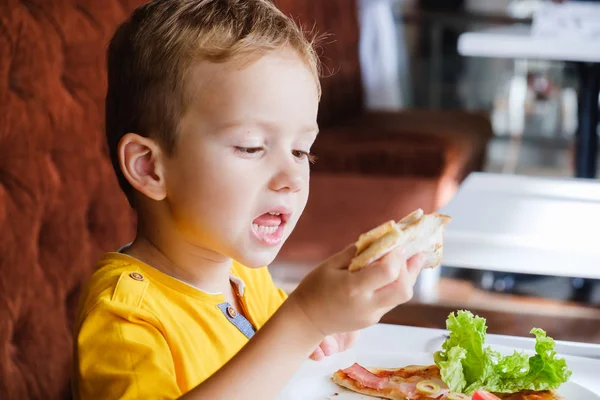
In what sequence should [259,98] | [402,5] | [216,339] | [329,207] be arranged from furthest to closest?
[402,5], [329,207], [216,339], [259,98]

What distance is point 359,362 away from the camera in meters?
1.10

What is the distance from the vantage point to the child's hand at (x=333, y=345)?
111cm

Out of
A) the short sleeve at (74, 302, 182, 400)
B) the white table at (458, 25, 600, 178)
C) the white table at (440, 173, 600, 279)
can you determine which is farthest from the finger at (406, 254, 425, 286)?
the white table at (458, 25, 600, 178)

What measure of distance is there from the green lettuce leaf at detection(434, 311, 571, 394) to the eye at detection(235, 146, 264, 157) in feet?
1.03

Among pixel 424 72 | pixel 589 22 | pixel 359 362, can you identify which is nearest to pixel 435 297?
pixel 589 22

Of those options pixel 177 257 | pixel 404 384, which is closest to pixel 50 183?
pixel 177 257

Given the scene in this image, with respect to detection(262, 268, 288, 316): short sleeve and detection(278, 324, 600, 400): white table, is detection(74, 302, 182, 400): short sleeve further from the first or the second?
detection(262, 268, 288, 316): short sleeve

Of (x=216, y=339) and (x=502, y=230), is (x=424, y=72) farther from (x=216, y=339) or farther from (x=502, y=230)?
(x=216, y=339)

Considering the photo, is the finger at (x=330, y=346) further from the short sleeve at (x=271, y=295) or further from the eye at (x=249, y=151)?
the eye at (x=249, y=151)

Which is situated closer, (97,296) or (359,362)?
(97,296)

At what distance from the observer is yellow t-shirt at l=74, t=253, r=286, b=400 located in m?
0.91

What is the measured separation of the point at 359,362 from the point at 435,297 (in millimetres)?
2557

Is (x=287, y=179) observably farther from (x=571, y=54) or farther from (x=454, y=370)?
(x=571, y=54)

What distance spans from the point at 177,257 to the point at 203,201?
13cm
